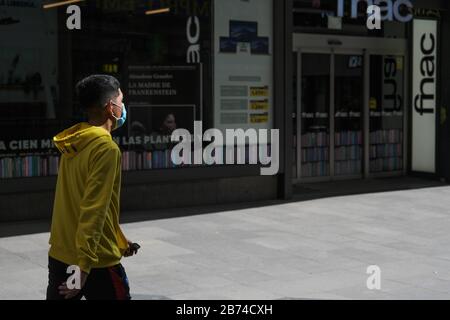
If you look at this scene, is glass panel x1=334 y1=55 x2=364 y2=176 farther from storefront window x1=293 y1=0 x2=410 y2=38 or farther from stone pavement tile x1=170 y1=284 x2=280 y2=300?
stone pavement tile x1=170 y1=284 x2=280 y2=300

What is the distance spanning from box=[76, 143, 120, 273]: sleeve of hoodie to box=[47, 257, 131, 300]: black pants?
0.16m

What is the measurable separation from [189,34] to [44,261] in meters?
4.65

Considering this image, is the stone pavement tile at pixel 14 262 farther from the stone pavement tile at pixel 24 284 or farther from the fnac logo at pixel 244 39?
the fnac logo at pixel 244 39

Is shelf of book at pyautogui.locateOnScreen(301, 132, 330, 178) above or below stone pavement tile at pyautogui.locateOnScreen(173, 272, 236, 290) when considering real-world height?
above

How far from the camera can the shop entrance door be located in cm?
1333

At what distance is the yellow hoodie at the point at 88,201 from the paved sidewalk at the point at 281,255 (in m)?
2.36

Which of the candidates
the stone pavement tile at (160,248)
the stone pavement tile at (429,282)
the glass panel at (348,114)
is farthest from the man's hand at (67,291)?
the glass panel at (348,114)

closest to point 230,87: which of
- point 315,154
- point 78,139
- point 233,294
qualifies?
point 315,154

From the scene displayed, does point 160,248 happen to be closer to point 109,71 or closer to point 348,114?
point 109,71

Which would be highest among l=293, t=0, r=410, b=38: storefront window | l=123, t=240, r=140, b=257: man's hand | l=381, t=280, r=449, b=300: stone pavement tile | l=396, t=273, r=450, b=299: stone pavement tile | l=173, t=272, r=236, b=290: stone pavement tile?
l=293, t=0, r=410, b=38: storefront window

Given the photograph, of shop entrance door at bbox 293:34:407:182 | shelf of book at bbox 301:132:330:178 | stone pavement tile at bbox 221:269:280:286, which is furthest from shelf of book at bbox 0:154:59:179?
shelf of book at bbox 301:132:330:178

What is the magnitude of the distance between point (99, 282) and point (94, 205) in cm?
43

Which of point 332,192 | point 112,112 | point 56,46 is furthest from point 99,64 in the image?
point 112,112

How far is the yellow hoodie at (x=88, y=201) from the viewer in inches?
141
